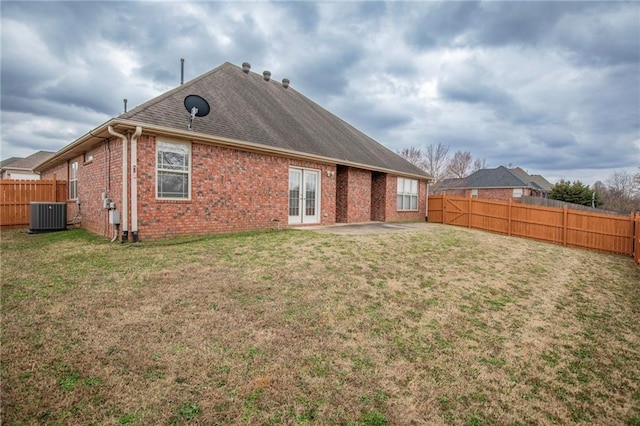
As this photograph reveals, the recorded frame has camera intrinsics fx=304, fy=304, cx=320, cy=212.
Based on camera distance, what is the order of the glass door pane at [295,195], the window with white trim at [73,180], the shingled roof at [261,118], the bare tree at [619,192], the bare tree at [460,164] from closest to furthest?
1. the shingled roof at [261,118]
2. the glass door pane at [295,195]
3. the window with white trim at [73,180]
4. the bare tree at [619,192]
5. the bare tree at [460,164]

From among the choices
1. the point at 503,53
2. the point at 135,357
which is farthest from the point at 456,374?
the point at 503,53

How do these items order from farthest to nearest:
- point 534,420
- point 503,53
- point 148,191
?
point 503,53 → point 148,191 → point 534,420

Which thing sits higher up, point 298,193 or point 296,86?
point 296,86

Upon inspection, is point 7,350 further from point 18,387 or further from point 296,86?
point 296,86

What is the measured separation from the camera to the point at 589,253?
11.3 m

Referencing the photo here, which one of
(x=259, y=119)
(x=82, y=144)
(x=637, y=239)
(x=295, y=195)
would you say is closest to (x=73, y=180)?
(x=82, y=144)

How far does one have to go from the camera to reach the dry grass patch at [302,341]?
2.80 meters

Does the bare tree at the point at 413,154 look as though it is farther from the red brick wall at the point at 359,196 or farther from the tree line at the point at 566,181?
the red brick wall at the point at 359,196

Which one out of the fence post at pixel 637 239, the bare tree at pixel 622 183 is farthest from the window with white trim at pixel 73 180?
the bare tree at pixel 622 183

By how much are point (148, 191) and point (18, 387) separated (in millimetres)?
6146

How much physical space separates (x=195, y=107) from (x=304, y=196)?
202 inches

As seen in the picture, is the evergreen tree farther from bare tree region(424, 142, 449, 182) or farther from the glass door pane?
the glass door pane

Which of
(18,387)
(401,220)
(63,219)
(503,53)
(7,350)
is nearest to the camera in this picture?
(18,387)

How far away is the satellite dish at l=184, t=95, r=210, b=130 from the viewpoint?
8.91 meters
